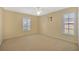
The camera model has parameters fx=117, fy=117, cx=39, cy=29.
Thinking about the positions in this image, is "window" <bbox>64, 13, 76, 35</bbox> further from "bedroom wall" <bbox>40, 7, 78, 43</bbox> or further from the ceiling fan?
the ceiling fan

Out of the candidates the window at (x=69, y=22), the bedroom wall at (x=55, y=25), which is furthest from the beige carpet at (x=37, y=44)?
the window at (x=69, y=22)

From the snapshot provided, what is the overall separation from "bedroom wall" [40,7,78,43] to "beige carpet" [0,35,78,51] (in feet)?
0.29

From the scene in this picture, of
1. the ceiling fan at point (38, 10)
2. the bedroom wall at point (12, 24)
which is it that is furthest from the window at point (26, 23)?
the ceiling fan at point (38, 10)

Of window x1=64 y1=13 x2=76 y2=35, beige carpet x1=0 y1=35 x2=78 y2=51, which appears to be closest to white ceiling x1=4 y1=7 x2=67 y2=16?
window x1=64 y1=13 x2=76 y2=35

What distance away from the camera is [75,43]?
6.73 feet

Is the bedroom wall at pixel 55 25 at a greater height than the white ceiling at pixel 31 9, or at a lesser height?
lesser

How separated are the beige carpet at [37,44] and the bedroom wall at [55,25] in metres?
0.09

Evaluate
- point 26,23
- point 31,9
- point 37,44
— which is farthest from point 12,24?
point 37,44

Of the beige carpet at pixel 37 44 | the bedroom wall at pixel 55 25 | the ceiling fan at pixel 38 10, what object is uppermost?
the ceiling fan at pixel 38 10

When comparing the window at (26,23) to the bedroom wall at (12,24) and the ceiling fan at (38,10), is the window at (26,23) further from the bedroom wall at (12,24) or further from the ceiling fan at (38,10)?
the ceiling fan at (38,10)

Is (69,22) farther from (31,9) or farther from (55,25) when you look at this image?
(31,9)

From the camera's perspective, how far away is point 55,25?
2.10 metres

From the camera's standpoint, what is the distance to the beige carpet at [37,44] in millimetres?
2061
